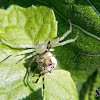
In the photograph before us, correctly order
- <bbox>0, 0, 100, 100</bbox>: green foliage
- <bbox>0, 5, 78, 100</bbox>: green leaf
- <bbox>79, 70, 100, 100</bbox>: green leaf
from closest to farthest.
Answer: <bbox>0, 5, 78, 100</bbox>: green leaf, <bbox>0, 0, 100, 100</bbox>: green foliage, <bbox>79, 70, 100, 100</bbox>: green leaf

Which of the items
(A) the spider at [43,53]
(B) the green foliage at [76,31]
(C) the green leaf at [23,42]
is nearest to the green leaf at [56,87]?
(C) the green leaf at [23,42]

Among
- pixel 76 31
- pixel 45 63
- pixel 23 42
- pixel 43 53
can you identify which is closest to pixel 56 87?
pixel 45 63

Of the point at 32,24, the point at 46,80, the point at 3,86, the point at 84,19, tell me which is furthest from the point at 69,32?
the point at 3,86

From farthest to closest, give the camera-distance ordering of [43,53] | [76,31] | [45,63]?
[76,31] → [43,53] → [45,63]

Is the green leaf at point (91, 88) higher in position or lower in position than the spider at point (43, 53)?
lower

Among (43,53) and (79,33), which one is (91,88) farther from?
(43,53)

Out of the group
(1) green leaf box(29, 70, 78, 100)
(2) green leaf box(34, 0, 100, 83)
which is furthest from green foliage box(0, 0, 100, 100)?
(1) green leaf box(29, 70, 78, 100)

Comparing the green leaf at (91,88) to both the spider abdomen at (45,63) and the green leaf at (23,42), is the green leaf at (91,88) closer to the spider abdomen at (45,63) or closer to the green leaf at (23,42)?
the green leaf at (23,42)

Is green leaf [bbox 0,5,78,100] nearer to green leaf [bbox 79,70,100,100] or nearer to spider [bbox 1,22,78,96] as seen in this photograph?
spider [bbox 1,22,78,96]
